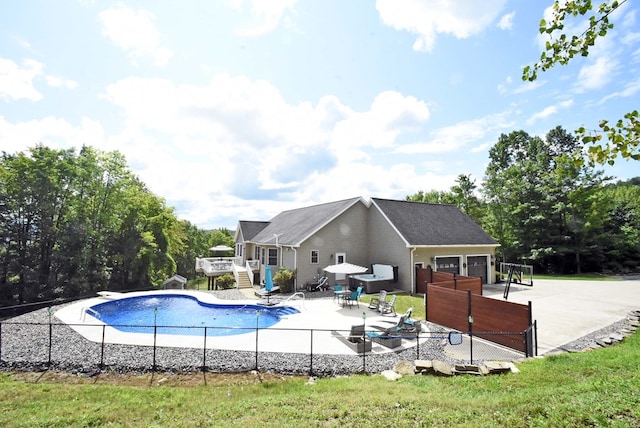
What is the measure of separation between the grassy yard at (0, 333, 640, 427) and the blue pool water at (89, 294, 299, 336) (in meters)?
5.26

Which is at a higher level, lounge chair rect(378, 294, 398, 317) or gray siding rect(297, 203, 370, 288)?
gray siding rect(297, 203, 370, 288)

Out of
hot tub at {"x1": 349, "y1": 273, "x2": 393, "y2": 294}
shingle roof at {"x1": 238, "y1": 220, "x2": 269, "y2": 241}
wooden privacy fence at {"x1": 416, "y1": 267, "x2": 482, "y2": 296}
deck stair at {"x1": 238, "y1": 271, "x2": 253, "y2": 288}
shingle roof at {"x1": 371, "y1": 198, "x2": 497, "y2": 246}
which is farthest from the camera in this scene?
shingle roof at {"x1": 238, "y1": 220, "x2": 269, "y2": 241}

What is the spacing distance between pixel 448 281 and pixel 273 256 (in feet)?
43.0

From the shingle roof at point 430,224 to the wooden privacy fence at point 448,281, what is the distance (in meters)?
2.09

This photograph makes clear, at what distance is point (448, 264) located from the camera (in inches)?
866

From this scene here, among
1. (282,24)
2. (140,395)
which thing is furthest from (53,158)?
(140,395)

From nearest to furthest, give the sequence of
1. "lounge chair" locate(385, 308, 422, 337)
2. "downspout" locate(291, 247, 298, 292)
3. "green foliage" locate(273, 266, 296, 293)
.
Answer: "lounge chair" locate(385, 308, 422, 337)
"green foliage" locate(273, 266, 296, 293)
"downspout" locate(291, 247, 298, 292)

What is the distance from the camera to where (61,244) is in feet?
86.5

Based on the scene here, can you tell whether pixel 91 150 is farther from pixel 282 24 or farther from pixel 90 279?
pixel 282 24

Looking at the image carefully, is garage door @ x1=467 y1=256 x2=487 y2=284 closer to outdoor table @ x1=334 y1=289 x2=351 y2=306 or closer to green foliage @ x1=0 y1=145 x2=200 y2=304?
outdoor table @ x1=334 y1=289 x2=351 y2=306

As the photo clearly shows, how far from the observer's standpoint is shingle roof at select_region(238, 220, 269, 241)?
30.8m

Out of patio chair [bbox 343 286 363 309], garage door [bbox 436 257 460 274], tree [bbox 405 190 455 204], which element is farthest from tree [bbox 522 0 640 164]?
tree [bbox 405 190 455 204]

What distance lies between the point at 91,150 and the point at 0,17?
2179 cm

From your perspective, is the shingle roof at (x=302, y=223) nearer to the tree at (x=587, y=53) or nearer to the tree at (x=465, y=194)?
the tree at (x=587, y=53)
